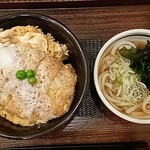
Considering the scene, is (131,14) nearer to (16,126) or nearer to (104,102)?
(104,102)

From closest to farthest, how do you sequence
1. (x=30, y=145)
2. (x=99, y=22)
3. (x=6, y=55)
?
(x=6, y=55), (x=30, y=145), (x=99, y=22)

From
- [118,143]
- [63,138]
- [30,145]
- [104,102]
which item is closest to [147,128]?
[118,143]

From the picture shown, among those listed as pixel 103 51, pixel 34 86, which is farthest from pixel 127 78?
pixel 34 86

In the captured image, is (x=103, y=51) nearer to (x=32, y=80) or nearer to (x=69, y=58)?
(x=69, y=58)

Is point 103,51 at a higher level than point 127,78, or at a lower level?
higher

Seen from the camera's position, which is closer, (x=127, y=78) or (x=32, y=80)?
(x=32, y=80)

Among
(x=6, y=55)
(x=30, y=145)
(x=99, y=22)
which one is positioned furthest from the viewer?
(x=99, y=22)

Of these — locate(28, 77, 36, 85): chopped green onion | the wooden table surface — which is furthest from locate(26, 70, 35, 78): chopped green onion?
the wooden table surface
